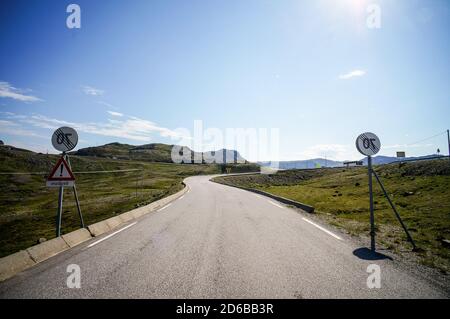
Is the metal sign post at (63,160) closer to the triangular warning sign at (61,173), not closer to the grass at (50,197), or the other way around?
the triangular warning sign at (61,173)

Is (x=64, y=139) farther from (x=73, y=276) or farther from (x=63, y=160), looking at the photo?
(x=73, y=276)

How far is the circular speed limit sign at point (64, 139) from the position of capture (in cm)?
774

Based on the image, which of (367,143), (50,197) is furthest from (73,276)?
(50,197)

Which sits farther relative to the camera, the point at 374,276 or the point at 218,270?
the point at 218,270

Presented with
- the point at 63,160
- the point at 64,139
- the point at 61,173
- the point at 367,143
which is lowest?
the point at 61,173

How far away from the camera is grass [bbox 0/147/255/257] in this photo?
17219 millimetres

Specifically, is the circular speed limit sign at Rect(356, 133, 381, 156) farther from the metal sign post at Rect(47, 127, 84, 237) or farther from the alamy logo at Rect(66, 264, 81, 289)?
the metal sign post at Rect(47, 127, 84, 237)

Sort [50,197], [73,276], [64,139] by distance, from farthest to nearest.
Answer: [50,197] → [64,139] → [73,276]

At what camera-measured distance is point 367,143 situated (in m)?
7.70

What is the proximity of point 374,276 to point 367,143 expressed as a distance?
436cm

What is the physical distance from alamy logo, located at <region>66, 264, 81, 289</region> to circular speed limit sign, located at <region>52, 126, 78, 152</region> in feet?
13.5

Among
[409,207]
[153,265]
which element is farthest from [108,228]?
[409,207]
